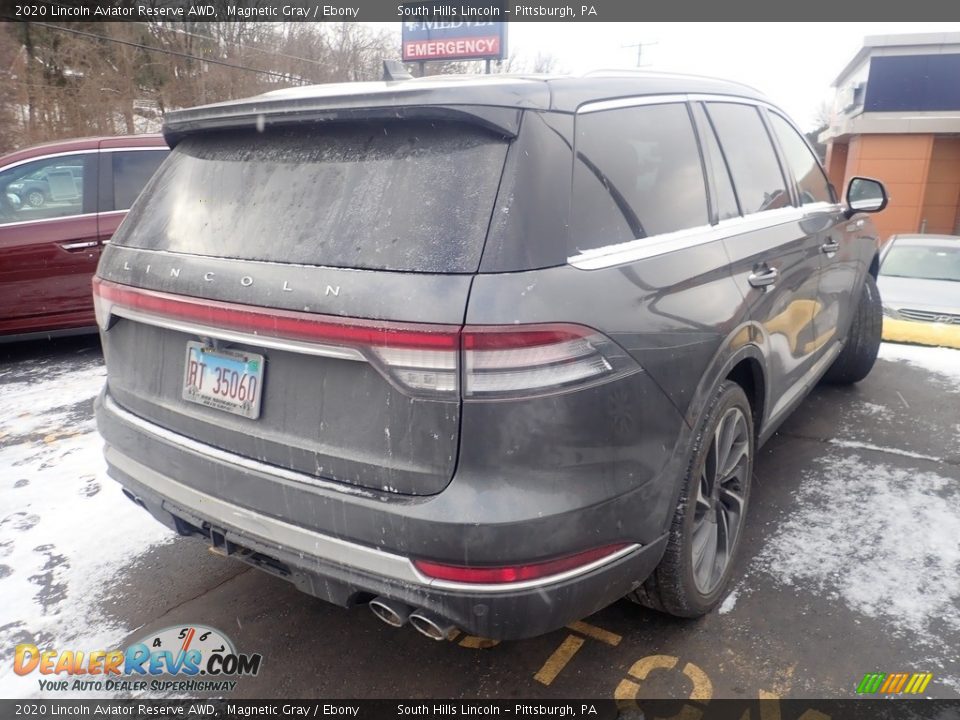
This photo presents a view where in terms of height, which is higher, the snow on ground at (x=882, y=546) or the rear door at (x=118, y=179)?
the rear door at (x=118, y=179)

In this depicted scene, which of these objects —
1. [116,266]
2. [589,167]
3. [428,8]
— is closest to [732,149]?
[589,167]

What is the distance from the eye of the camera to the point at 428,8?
23.8 meters

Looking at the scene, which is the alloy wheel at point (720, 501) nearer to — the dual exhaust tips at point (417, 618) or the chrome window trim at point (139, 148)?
the dual exhaust tips at point (417, 618)

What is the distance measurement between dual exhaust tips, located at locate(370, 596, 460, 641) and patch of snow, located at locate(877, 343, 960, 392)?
15.5ft

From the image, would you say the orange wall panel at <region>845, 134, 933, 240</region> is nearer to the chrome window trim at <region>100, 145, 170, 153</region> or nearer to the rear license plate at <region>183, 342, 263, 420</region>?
the chrome window trim at <region>100, 145, 170, 153</region>

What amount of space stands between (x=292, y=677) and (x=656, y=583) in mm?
1273

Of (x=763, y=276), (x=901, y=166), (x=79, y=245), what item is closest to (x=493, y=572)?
(x=763, y=276)

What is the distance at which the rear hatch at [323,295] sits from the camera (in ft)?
5.62

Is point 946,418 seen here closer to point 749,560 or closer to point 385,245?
point 749,560

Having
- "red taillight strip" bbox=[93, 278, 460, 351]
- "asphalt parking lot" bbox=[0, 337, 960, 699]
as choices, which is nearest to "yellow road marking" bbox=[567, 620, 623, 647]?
"asphalt parking lot" bbox=[0, 337, 960, 699]

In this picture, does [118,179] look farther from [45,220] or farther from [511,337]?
[511,337]

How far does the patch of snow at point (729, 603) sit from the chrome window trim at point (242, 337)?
1760mm

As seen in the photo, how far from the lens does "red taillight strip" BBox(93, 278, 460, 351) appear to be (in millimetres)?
1668

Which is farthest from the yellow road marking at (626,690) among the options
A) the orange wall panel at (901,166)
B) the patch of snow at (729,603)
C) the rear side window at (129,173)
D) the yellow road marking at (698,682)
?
the orange wall panel at (901,166)
